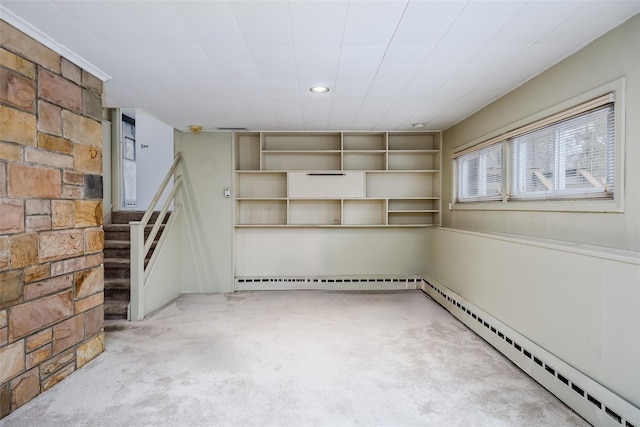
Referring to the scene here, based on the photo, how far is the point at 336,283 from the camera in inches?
199

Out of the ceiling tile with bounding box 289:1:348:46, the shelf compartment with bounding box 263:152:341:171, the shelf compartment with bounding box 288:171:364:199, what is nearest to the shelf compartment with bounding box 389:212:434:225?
the shelf compartment with bounding box 288:171:364:199

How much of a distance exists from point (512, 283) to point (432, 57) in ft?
6.24

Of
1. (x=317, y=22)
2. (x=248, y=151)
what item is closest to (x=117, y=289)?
(x=248, y=151)

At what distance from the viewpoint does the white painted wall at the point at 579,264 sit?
5.92ft

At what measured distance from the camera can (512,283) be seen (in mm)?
2787

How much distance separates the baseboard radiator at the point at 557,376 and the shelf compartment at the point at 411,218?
1846 millimetres

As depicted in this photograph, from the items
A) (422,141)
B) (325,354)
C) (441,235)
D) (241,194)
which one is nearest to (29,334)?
(325,354)

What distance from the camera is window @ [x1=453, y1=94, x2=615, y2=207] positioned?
2.21m

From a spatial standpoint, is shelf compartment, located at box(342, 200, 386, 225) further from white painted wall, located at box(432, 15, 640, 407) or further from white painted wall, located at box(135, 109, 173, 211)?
white painted wall, located at box(135, 109, 173, 211)

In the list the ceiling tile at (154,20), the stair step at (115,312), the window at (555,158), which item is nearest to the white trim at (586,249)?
the window at (555,158)

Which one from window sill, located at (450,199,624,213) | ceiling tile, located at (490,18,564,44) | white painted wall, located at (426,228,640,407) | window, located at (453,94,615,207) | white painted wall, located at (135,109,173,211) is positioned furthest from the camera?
white painted wall, located at (135,109,173,211)

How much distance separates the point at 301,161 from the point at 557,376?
3917 millimetres

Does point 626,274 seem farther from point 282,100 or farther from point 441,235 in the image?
point 282,100

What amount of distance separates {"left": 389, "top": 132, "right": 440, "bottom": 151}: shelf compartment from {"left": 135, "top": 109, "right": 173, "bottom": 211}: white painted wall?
4.18 metres
